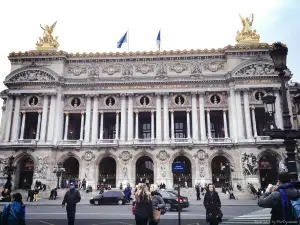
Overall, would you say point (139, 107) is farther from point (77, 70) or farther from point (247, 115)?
point (247, 115)

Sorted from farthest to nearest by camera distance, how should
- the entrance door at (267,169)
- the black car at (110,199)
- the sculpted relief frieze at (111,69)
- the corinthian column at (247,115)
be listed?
the sculpted relief frieze at (111,69) < the corinthian column at (247,115) < the entrance door at (267,169) < the black car at (110,199)

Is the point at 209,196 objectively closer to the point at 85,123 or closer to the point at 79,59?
the point at 85,123

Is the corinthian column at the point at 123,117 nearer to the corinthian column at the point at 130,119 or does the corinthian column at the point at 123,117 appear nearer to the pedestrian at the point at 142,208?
the corinthian column at the point at 130,119

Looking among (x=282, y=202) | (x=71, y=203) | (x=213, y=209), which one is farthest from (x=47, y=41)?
(x=282, y=202)

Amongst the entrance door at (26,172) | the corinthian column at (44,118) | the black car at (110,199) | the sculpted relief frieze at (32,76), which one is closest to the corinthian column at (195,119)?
the black car at (110,199)

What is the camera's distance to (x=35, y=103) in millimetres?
43938

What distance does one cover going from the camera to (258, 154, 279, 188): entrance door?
A: 39.1 metres

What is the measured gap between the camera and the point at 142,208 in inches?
308

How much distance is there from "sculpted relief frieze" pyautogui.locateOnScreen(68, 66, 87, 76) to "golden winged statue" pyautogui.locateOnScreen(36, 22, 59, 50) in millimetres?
4666

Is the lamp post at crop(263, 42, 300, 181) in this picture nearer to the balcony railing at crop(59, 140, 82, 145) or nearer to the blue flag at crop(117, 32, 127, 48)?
the balcony railing at crop(59, 140, 82, 145)

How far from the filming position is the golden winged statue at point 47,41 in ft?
151

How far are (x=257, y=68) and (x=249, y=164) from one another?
14417mm

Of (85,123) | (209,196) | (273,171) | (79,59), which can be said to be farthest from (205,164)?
(209,196)

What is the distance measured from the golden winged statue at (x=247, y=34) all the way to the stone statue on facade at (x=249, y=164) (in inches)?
709
